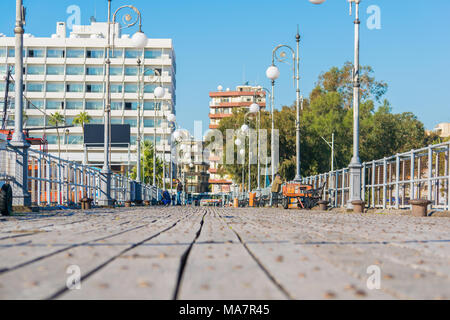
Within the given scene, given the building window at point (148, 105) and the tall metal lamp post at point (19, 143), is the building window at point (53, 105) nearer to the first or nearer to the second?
the building window at point (148, 105)

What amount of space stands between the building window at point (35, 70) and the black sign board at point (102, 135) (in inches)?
2324

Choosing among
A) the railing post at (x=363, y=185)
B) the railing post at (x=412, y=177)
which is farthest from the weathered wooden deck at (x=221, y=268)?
the railing post at (x=363, y=185)

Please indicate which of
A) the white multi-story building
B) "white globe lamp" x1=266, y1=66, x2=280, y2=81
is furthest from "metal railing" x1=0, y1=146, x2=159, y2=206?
the white multi-story building

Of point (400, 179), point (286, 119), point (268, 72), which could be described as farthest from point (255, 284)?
point (286, 119)

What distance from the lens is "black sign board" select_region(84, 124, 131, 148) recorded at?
53.7m

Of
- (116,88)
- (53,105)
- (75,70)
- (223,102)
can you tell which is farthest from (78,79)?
(223,102)

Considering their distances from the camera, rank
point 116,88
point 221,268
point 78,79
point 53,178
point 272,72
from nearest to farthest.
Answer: point 221,268 → point 53,178 → point 272,72 → point 78,79 → point 116,88

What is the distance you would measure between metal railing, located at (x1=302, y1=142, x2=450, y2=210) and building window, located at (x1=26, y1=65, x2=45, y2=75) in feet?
306

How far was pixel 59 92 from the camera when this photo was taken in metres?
108

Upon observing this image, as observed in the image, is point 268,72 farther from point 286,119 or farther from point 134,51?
point 134,51

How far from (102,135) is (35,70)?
60636mm

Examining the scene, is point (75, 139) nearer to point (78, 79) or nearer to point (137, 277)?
point (78, 79)

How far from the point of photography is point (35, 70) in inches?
4259
